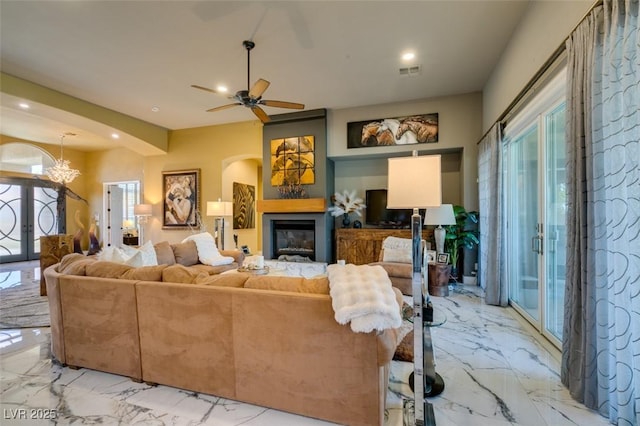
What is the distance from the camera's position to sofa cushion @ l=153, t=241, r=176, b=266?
4179 millimetres

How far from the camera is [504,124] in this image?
3.67 m

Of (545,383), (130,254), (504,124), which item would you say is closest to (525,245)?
(504,124)

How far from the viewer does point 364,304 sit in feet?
4.84

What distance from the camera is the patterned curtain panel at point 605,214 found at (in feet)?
4.82

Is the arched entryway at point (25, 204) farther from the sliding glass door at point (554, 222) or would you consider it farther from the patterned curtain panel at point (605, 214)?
the sliding glass door at point (554, 222)

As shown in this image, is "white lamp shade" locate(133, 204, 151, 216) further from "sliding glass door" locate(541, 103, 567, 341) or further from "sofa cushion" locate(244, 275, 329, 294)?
"sliding glass door" locate(541, 103, 567, 341)

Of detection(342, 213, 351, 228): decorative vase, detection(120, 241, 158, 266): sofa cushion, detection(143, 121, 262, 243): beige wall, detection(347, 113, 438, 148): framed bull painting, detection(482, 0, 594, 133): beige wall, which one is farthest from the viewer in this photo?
detection(143, 121, 262, 243): beige wall

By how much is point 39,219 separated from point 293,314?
10.3 m

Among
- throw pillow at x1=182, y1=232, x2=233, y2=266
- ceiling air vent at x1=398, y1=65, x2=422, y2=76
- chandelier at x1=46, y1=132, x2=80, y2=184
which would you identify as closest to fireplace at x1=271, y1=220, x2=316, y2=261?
throw pillow at x1=182, y1=232, x2=233, y2=266

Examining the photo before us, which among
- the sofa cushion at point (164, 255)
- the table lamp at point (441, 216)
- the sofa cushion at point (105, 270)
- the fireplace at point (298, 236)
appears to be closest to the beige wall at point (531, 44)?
the table lamp at point (441, 216)

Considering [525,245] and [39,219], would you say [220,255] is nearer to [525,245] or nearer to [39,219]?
[525,245]

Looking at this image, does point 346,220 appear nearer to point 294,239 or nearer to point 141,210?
point 294,239

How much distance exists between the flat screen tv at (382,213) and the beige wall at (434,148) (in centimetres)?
29

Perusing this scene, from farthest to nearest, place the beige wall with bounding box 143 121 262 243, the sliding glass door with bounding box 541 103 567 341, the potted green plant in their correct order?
the beige wall with bounding box 143 121 262 243 → the potted green plant → the sliding glass door with bounding box 541 103 567 341
